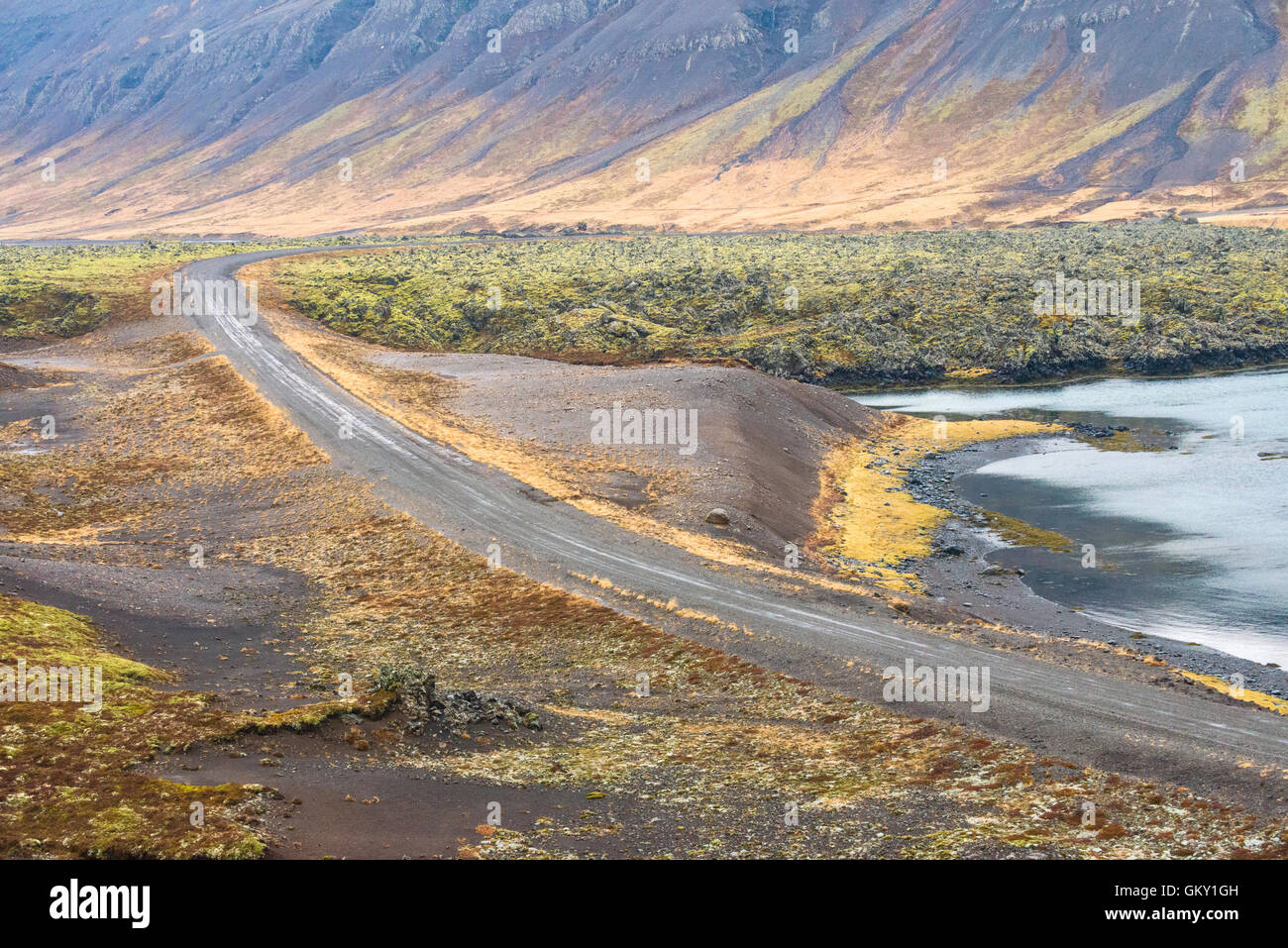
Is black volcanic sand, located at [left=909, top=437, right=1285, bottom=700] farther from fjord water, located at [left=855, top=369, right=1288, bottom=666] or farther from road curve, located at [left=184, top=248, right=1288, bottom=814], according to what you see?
road curve, located at [left=184, top=248, right=1288, bottom=814]

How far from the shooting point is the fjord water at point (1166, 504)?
136 ft

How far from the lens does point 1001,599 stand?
43.1 m

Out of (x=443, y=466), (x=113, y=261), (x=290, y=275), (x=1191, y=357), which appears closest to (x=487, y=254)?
(x=290, y=275)

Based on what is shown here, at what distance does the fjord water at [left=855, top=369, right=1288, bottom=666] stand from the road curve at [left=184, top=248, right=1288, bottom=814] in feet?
35.4

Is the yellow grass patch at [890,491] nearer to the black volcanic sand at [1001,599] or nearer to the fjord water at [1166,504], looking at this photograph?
the black volcanic sand at [1001,599]

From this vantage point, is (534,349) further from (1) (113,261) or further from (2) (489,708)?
(2) (489,708)

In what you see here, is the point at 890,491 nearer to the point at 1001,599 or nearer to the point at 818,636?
the point at 1001,599

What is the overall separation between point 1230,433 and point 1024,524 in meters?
24.3

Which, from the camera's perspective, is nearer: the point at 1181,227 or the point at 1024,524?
the point at 1024,524

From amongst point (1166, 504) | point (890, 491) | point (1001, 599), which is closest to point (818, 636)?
point (1001, 599)

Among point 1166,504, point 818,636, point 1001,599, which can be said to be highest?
point 1166,504

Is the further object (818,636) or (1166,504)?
(1166,504)

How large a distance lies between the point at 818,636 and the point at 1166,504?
2972 cm

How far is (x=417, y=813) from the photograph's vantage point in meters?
22.7
